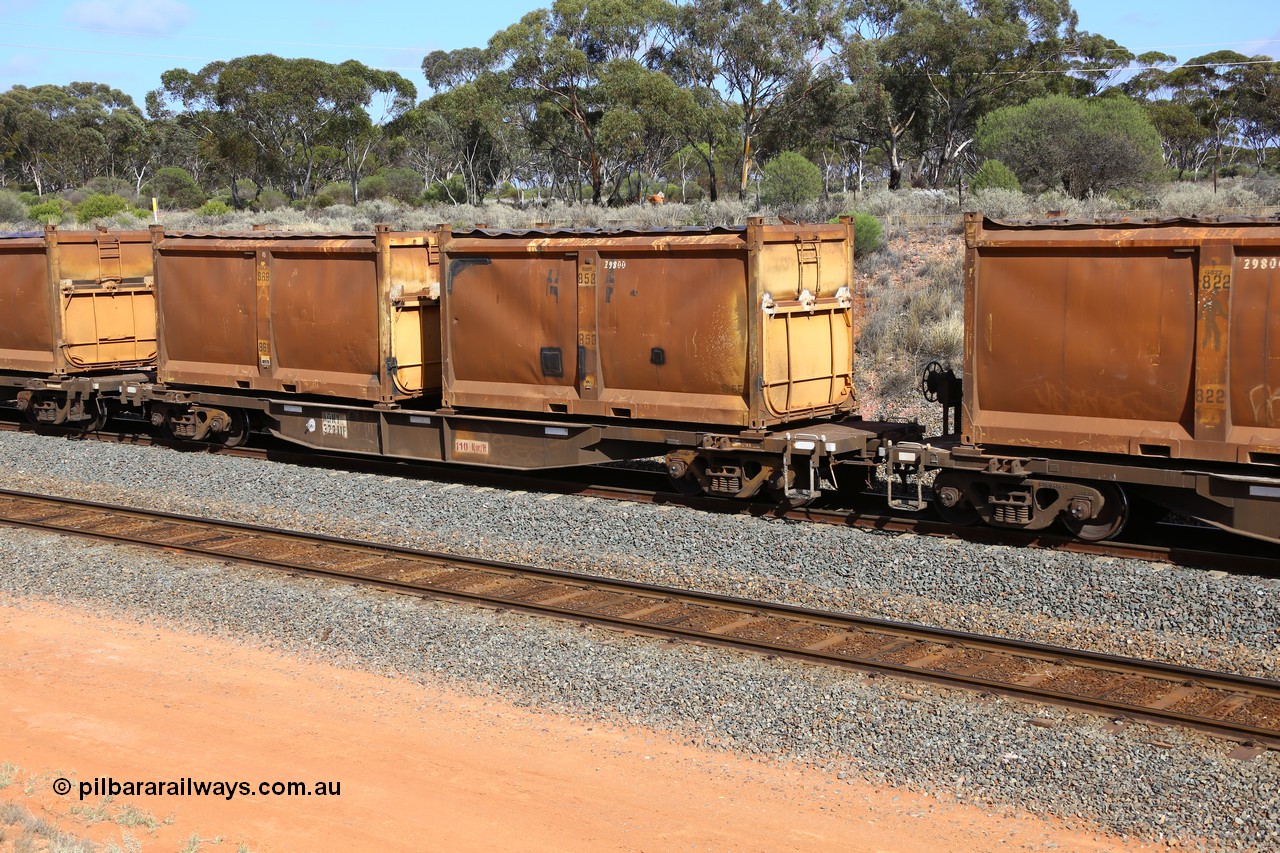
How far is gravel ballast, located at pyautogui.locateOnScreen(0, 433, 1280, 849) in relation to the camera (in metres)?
7.07

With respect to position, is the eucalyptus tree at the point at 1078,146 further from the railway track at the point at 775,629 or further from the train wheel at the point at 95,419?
the railway track at the point at 775,629

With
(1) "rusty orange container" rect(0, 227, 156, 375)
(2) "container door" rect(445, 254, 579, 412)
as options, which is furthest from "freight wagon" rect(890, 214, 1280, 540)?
(1) "rusty orange container" rect(0, 227, 156, 375)

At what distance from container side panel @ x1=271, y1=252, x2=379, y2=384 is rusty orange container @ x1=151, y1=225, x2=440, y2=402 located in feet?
0.04

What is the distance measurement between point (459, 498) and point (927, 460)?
17.9 feet

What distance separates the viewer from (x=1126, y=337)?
10672 millimetres

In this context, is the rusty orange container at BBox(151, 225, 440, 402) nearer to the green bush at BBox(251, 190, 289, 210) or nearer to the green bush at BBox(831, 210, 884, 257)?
the green bush at BBox(831, 210, 884, 257)

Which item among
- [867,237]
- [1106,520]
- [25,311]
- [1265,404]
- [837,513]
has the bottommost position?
[837,513]

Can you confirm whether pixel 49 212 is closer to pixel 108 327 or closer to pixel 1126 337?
pixel 108 327

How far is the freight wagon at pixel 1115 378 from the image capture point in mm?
10125

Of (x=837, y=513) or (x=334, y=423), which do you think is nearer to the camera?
(x=837, y=513)

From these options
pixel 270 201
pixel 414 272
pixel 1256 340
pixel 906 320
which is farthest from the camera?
pixel 270 201

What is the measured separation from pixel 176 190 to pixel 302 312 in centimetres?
6893

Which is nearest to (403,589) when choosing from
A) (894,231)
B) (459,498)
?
(459,498)

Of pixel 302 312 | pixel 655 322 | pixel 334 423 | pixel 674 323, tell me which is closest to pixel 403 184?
pixel 302 312
